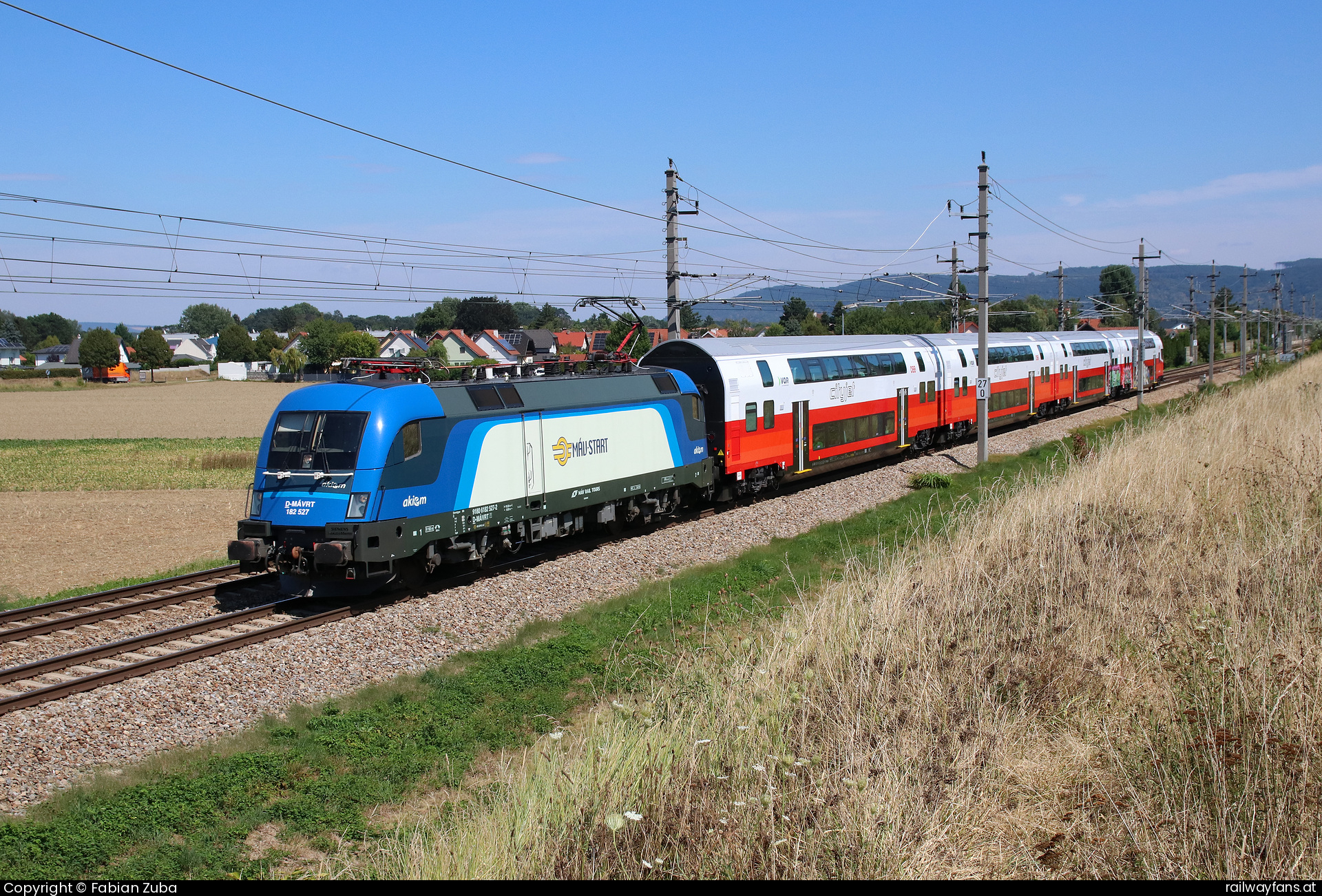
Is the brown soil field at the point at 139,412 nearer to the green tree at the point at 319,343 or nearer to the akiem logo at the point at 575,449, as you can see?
the green tree at the point at 319,343

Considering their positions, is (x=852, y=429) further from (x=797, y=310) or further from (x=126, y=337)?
(x=126, y=337)

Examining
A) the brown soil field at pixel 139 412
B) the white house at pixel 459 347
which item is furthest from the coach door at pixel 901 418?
the white house at pixel 459 347

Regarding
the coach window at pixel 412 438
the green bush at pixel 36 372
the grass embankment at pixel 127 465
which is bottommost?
the grass embankment at pixel 127 465

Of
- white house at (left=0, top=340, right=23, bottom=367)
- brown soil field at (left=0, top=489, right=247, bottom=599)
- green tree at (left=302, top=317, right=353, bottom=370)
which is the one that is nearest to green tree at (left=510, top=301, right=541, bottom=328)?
green tree at (left=302, top=317, right=353, bottom=370)

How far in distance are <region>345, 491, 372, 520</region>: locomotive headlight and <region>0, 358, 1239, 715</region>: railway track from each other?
1413 millimetres

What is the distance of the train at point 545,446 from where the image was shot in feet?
43.7

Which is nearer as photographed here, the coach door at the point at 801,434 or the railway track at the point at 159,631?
the railway track at the point at 159,631

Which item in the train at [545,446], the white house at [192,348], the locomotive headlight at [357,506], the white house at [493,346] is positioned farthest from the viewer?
the white house at [192,348]

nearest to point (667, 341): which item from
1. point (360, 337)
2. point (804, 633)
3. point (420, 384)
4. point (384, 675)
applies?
point (420, 384)

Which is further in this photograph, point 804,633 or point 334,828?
point 804,633

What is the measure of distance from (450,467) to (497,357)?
81386 millimetres

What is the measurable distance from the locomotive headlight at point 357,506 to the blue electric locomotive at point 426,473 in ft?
0.05
